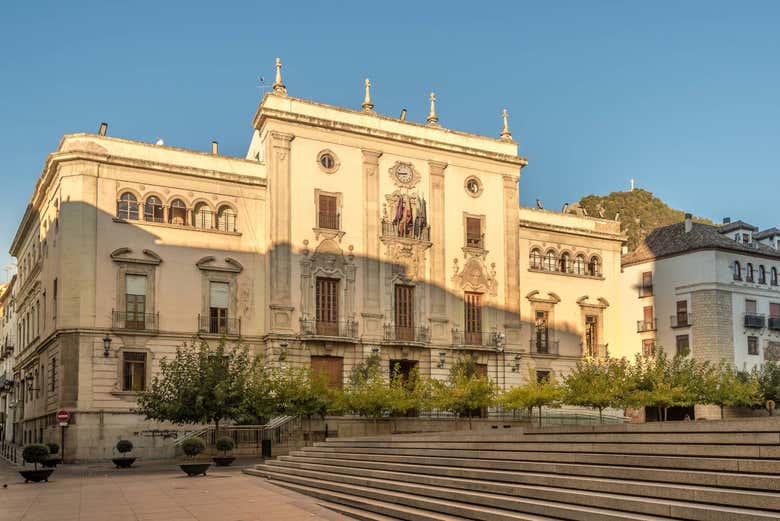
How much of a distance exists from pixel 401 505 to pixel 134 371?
23.3 metres

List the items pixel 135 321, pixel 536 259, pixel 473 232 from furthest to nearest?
pixel 536 259 < pixel 473 232 < pixel 135 321

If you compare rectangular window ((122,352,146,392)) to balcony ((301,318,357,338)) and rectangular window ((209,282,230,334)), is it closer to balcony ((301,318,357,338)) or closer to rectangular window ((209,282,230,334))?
rectangular window ((209,282,230,334))

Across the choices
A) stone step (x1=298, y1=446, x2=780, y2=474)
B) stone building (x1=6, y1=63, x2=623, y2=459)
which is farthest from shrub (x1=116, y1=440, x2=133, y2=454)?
stone step (x1=298, y1=446, x2=780, y2=474)

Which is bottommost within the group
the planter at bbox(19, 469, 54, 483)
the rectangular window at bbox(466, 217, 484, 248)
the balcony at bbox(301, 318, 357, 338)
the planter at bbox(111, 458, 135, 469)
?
the planter at bbox(111, 458, 135, 469)

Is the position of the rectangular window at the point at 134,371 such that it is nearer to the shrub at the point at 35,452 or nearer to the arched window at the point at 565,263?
the shrub at the point at 35,452

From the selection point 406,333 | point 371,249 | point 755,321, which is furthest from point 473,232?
point 755,321

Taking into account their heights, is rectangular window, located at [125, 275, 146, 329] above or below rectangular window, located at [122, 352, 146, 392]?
above

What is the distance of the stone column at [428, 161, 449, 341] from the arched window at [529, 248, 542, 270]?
6821mm

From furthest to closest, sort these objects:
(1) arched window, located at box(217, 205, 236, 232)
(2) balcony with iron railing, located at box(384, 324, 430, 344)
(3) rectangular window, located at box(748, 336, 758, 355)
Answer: (3) rectangular window, located at box(748, 336, 758, 355) < (2) balcony with iron railing, located at box(384, 324, 430, 344) < (1) arched window, located at box(217, 205, 236, 232)

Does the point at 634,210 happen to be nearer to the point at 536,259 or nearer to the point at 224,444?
the point at 536,259

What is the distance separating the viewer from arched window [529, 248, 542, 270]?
49.5 meters

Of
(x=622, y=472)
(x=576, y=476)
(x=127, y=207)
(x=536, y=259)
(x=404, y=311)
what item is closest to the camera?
(x=622, y=472)

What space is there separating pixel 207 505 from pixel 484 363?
27441 mm

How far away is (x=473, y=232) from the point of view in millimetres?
46594
